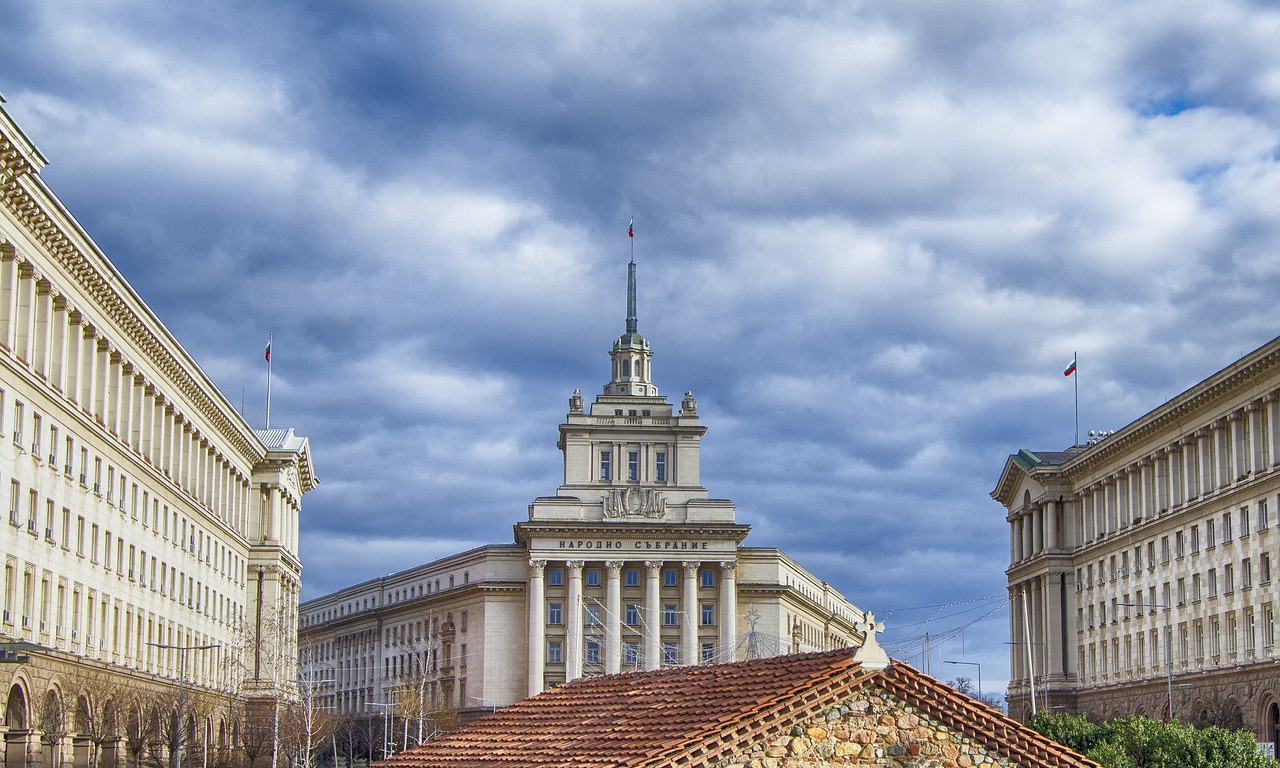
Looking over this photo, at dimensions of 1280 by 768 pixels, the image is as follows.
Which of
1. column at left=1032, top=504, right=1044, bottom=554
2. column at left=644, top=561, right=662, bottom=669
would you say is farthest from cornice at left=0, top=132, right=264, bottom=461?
column at left=1032, top=504, right=1044, bottom=554

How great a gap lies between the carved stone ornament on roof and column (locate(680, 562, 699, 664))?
244 inches

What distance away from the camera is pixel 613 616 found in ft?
591

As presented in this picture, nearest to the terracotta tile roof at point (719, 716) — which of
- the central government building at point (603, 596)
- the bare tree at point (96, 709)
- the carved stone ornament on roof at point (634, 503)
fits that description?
the bare tree at point (96, 709)

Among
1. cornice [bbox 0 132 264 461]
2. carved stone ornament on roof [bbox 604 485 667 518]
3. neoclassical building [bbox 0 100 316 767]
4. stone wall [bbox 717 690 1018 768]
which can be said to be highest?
carved stone ornament on roof [bbox 604 485 667 518]

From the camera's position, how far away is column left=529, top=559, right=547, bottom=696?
179125mm

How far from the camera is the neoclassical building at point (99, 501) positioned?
69312mm

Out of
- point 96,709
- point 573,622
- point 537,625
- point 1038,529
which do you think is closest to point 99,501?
point 96,709

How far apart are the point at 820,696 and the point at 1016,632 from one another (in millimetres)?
136678

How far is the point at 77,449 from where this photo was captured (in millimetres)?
80625

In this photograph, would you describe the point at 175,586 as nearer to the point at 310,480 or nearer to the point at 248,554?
the point at 248,554

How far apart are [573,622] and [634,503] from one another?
1354 centimetres

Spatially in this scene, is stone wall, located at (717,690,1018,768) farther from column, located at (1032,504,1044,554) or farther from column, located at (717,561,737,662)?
column, located at (717,561,737,662)

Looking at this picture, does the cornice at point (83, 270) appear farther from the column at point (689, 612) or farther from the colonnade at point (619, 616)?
the column at point (689, 612)

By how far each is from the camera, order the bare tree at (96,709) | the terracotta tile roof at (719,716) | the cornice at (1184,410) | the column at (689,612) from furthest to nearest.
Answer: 1. the column at (689,612)
2. the cornice at (1184,410)
3. the bare tree at (96,709)
4. the terracotta tile roof at (719,716)
